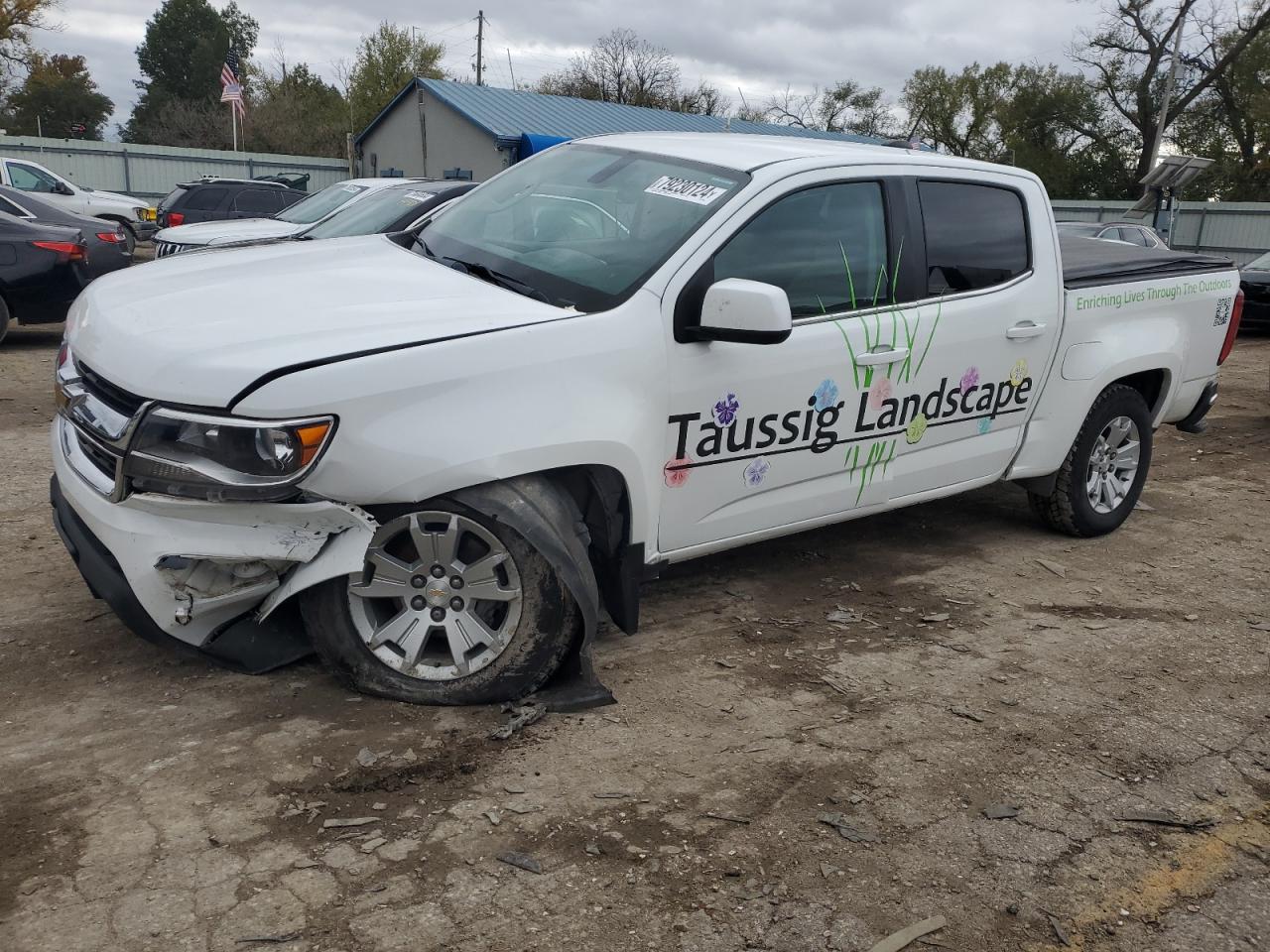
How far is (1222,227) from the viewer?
28.7 meters

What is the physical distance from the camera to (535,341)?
332 cm

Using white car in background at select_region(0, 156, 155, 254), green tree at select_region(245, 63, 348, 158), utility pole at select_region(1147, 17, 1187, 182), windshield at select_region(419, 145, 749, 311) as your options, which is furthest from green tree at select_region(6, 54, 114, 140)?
windshield at select_region(419, 145, 749, 311)

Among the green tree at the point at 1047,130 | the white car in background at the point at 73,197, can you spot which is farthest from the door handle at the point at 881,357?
the green tree at the point at 1047,130

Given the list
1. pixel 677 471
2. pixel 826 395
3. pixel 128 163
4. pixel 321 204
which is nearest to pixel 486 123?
pixel 128 163

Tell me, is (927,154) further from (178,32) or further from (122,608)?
(178,32)

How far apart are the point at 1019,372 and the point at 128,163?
98.6 feet

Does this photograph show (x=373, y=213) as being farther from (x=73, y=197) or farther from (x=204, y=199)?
(x=73, y=197)

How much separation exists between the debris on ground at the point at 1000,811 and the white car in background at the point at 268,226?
778cm

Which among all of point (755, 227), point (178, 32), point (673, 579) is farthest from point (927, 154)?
point (178, 32)

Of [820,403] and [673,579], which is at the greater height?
[820,403]

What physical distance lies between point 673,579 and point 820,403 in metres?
1.15

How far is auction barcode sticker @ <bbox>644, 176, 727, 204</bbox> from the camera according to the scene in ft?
12.8

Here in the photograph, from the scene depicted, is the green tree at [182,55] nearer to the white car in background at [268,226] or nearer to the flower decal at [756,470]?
the white car in background at [268,226]

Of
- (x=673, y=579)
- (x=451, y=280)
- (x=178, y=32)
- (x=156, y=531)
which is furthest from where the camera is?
(x=178, y=32)
